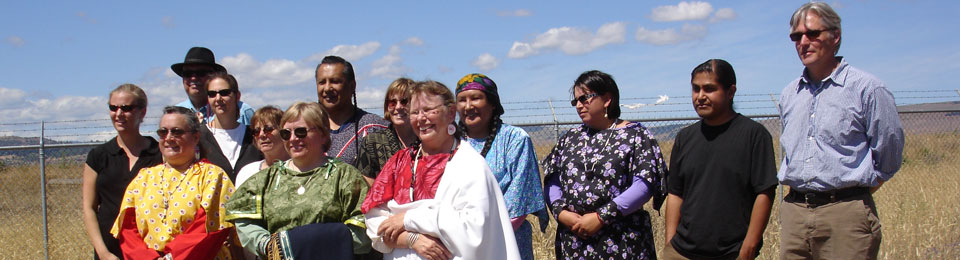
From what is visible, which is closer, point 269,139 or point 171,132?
point 171,132

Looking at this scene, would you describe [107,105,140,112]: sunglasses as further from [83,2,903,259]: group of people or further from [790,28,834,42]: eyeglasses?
[790,28,834,42]: eyeglasses

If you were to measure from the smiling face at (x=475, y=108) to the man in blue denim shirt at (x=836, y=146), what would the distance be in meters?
1.67

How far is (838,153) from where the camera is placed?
3582 millimetres

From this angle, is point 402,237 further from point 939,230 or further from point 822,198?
point 939,230

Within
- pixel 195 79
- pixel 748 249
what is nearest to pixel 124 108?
pixel 195 79

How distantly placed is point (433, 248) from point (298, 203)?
2.65 ft

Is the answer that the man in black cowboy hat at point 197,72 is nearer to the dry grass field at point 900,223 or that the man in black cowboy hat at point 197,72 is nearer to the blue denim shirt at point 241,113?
the blue denim shirt at point 241,113

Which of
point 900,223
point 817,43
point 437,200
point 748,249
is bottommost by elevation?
point 900,223

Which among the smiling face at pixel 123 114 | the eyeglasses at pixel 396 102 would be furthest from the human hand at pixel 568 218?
the smiling face at pixel 123 114

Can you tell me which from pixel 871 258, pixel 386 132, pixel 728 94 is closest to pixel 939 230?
pixel 871 258

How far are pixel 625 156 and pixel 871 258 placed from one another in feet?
4.44

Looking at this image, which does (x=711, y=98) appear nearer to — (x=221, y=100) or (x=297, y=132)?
(x=297, y=132)

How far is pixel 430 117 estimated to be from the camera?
3271 mm

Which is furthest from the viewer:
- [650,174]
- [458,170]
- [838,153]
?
[650,174]
